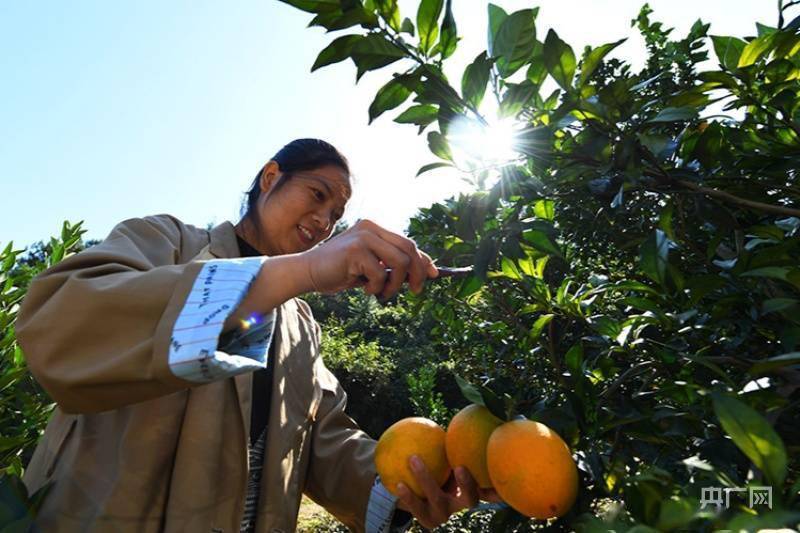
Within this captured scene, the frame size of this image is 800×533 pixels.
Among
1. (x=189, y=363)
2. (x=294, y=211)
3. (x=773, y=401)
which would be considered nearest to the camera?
(x=773, y=401)

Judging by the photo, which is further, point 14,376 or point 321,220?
point 14,376

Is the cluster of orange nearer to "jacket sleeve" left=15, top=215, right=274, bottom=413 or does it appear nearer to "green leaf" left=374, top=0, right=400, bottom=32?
"jacket sleeve" left=15, top=215, right=274, bottom=413

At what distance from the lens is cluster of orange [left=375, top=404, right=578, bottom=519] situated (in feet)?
2.16

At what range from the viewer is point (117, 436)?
3.40ft

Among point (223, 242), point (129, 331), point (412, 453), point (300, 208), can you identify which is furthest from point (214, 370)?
point (300, 208)

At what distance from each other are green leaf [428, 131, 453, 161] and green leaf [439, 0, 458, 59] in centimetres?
12

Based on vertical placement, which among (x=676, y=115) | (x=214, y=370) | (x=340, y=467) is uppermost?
(x=676, y=115)

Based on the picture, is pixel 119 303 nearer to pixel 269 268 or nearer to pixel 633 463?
pixel 269 268

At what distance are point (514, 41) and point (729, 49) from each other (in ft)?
1.14

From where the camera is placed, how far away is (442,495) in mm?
935

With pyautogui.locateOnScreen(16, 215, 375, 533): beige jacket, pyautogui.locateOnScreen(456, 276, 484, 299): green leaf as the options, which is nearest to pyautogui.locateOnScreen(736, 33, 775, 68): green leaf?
pyautogui.locateOnScreen(456, 276, 484, 299): green leaf

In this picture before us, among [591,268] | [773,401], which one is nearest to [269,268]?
[773,401]

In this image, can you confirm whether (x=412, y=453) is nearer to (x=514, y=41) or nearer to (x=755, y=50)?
(x=514, y=41)

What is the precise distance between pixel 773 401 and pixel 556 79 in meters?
0.46
